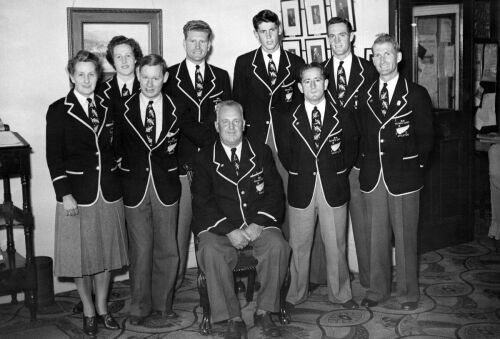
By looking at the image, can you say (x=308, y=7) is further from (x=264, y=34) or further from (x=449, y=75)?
(x=449, y=75)

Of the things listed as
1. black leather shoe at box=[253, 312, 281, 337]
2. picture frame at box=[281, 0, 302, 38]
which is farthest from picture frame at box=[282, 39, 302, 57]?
black leather shoe at box=[253, 312, 281, 337]

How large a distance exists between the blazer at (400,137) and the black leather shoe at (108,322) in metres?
1.68

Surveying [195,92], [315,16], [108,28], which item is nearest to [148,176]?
[195,92]

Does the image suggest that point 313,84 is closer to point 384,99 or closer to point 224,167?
point 384,99

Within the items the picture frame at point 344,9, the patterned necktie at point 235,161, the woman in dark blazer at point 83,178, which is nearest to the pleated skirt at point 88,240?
the woman in dark blazer at point 83,178

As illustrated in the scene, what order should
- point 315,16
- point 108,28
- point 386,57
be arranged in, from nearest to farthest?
point 386,57, point 108,28, point 315,16

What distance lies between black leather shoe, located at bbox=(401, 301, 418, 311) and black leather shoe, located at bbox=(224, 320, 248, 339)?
101 cm

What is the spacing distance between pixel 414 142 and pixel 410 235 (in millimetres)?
550

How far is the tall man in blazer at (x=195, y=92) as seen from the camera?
380cm

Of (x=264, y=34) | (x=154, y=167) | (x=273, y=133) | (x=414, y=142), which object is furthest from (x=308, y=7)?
(x=154, y=167)

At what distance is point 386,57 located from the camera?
142 inches

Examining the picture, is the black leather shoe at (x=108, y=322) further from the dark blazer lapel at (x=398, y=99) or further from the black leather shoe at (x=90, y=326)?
the dark blazer lapel at (x=398, y=99)

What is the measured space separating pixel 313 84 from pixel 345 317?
1.36 meters

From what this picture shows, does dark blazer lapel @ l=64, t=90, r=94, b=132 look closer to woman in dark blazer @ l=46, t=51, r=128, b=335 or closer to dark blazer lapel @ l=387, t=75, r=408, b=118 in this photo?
woman in dark blazer @ l=46, t=51, r=128, b=335
